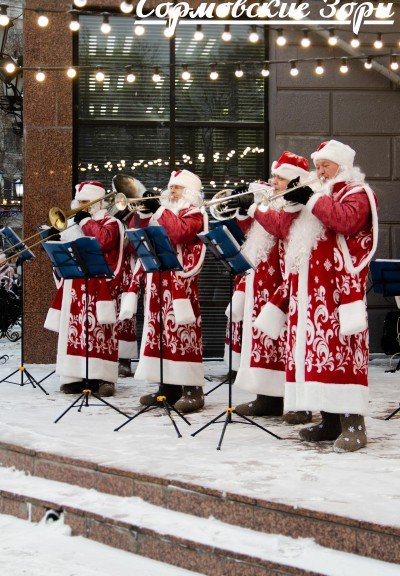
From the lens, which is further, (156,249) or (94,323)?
(94,323)

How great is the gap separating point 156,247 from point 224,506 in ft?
7.60

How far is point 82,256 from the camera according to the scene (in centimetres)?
733

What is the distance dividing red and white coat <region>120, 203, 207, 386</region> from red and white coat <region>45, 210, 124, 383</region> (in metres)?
0.88

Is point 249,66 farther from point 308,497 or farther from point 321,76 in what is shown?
point 308,497

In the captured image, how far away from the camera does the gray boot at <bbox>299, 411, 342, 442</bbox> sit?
6246mm

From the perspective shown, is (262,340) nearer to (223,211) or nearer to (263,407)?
(263,407)

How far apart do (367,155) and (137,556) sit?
7363 mm

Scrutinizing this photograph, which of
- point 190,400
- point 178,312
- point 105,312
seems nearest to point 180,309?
point 178,312

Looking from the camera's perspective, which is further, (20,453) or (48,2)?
(48,2)

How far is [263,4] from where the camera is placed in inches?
422

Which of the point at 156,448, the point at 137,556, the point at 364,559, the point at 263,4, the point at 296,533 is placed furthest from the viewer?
the point at 263,4

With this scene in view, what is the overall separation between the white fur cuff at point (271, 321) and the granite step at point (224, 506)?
5.80ft

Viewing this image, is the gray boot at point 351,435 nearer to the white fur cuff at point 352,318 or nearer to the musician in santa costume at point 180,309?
the white fur cuff at point 352,318

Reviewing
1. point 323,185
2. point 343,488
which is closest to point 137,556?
point 343,488
